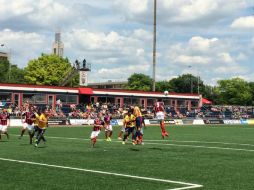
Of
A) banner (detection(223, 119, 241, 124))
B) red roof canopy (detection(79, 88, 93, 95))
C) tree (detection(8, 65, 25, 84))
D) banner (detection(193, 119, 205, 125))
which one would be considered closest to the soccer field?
banner (detection(193, 119, 205, 125))

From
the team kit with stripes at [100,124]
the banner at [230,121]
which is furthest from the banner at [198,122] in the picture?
the team kit with stripes at [100,124]

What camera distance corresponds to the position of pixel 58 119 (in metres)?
51.1

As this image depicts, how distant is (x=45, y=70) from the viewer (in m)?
96.5

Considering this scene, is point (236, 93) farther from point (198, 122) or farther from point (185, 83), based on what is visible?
point (198, 122)

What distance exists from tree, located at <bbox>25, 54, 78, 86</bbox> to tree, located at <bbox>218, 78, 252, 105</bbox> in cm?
7238

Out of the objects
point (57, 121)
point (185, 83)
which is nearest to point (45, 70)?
point (57, 121)

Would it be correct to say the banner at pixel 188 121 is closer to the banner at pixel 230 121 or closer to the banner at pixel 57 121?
the banner at pixel 230 121

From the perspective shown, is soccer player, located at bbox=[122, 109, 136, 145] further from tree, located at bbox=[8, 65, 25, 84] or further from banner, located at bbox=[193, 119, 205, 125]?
tree, located at bbox=[8, 65, 25, 84]

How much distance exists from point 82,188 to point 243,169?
5.57m

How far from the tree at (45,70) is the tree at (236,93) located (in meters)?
72.4

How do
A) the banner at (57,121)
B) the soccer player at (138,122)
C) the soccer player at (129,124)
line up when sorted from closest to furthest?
the soccer player at (138,122) < the soccer player at (129,124) < the banner at (57,121)

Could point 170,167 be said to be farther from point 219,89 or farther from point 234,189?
point 219,89

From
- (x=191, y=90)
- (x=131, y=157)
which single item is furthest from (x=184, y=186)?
(x=191, y=90)

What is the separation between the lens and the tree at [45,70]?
95.9 metres
